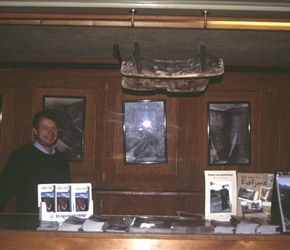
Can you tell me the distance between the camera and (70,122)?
5.39 metres

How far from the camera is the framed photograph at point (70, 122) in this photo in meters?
5.36

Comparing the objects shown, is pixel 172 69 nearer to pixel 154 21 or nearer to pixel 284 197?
pixel 154 21

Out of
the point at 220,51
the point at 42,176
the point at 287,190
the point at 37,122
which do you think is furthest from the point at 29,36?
the point at 287,190

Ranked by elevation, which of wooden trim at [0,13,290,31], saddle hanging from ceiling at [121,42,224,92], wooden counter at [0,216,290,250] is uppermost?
wooden trim at [0,13,290,31]

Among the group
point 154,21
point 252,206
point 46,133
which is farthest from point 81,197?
point 154,21

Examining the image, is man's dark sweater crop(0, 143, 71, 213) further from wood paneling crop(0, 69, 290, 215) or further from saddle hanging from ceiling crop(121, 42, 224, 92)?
wood paneling crop(0, 69, 290, 215)

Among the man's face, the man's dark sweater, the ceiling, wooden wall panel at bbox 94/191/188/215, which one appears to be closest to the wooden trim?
the ceiling

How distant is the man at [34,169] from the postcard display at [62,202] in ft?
2.93

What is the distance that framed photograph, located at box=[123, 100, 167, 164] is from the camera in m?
5.36

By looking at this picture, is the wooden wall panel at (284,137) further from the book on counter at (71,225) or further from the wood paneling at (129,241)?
the book on counter at (71,225)

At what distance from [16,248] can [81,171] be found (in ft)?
10.1

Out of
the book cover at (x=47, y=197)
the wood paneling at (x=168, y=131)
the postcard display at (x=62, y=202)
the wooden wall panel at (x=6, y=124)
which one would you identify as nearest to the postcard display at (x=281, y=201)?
the postcard display at (x=62, y=202)

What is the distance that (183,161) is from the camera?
5352 mm

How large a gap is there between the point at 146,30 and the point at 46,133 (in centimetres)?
140
